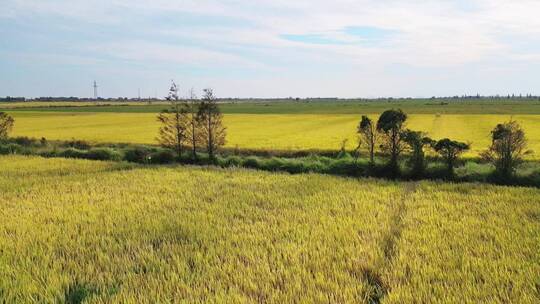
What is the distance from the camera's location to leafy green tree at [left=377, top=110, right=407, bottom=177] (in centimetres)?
1600

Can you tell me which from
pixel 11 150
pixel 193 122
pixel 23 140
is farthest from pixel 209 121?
pixel 23 140

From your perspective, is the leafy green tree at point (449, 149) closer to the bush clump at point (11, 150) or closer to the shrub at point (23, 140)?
the bush clump at point (11, 150)

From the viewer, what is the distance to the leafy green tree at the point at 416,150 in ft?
51.4

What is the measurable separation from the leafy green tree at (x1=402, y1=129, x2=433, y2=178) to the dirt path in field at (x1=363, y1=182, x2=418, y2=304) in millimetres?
5387

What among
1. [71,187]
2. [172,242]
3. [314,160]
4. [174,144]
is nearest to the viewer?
[172,242]

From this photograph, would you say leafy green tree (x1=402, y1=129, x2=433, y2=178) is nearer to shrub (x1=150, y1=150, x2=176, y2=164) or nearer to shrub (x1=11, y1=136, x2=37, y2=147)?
shrub (x1=150, y1=150, x2=176, y2=164)

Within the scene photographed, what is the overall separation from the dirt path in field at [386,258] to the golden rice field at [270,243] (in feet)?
0.07

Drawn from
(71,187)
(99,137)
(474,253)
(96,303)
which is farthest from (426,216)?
(99,137)

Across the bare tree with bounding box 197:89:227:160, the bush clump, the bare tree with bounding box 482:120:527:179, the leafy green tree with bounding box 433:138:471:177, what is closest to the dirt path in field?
the leafy green tree with bounding box 433:138:471:177

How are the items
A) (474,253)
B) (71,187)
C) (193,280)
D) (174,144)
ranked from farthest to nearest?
1. (174,144)
2. (71,187)
3. (474,253)
4. (193,280)

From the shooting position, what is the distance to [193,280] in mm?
5824

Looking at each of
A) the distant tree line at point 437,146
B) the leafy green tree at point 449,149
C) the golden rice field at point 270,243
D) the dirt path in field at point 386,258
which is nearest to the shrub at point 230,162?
the distant tree line at point 437,146

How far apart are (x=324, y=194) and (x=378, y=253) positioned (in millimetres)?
4774

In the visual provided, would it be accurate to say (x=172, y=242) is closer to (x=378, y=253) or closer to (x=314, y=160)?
(x=378, y=253)
